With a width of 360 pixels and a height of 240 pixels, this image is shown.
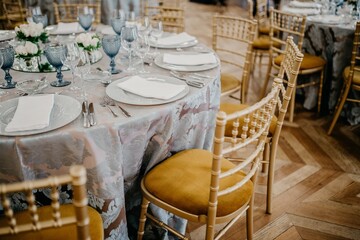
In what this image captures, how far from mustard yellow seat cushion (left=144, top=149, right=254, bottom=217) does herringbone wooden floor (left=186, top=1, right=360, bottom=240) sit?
524mm

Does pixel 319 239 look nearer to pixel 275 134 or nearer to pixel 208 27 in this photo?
pixel 275 134

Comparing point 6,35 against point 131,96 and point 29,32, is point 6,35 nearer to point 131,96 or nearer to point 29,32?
point 29,32

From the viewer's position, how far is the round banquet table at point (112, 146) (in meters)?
1.11

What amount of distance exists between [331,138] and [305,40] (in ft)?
2.96

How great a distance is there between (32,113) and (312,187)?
5.54ft

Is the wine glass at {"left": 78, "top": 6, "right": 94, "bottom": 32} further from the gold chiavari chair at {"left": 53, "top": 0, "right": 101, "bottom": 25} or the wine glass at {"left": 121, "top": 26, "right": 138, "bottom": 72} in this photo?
the wine glass at {"left": 121, "top": 26, "right": 138, "bottom": 72}

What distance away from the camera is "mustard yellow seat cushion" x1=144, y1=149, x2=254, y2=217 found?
127cm

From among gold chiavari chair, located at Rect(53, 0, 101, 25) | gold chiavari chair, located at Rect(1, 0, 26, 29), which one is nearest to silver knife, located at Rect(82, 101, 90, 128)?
gold chiavari chair, located at Rect(53, 0, 101, 25)

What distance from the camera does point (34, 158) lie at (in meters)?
1.12

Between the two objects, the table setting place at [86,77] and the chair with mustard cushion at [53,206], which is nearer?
the chair with mustard cushion at [53,206]

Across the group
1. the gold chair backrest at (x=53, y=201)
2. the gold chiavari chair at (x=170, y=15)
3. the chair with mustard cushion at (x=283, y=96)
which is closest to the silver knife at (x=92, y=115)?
the gold chair backrest at (x=53, y=201)

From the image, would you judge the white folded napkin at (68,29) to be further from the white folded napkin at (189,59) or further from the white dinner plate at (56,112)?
the white dinner plate at (56,112)

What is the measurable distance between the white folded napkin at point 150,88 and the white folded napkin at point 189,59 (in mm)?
256

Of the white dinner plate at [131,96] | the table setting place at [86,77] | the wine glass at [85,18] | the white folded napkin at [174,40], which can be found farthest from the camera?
the wine glass at [85,18]
